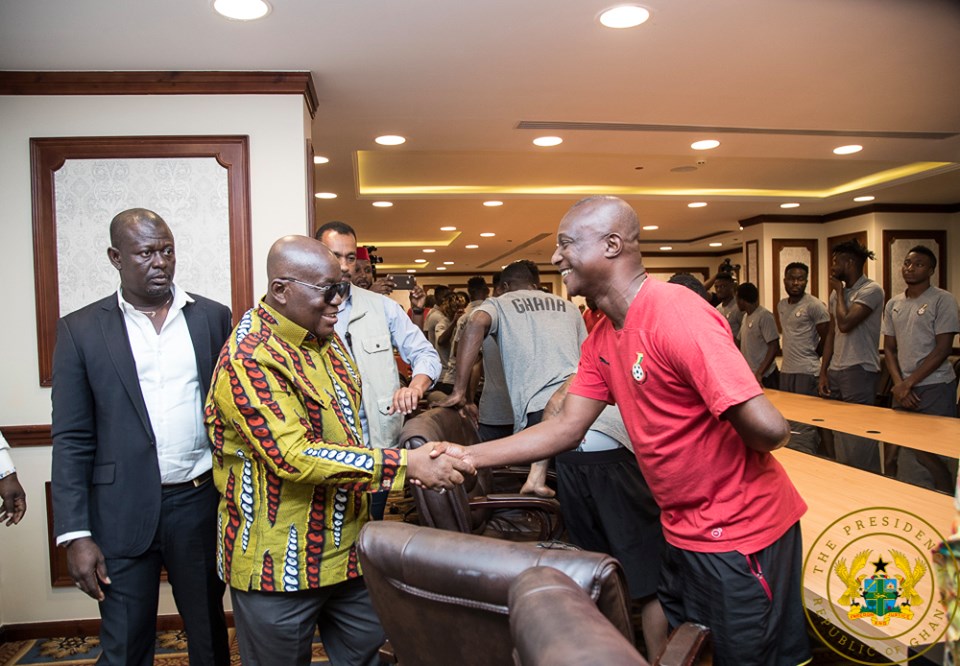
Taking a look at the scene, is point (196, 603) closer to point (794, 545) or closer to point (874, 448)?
point (794, 545)

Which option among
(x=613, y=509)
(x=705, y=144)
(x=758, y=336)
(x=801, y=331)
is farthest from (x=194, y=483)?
(x=758, y=336)

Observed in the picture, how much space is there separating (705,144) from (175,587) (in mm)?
4291

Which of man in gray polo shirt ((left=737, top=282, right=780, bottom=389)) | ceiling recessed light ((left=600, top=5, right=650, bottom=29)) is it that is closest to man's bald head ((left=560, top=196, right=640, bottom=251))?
ceiling recessed light ((left=600, top=5, right=650, bottom=29))

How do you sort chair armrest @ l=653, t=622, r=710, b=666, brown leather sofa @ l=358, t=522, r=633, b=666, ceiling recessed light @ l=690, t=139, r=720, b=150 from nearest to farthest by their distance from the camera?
brown leather sofa @ l=358, t=522, r=633, b=666, chair armrest @ l=653, t=622, r=710, b=666, ceiling recessed light @ l=690, t=139, r=720, b=150

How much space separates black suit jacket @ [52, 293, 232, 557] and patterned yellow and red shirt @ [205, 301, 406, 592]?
0.35 meters

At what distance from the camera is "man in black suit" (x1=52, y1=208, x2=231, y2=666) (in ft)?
6.04

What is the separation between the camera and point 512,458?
6.59 ft

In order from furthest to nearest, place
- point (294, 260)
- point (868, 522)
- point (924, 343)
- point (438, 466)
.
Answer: point (924, 343) < point (868, 522) < point (438, 466) < point (294, 260)

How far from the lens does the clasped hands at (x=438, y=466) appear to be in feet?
5.90

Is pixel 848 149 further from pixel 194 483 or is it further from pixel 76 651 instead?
pixel 76 651

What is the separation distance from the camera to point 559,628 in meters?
0.70

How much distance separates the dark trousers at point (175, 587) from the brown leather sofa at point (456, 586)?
0.96 meters

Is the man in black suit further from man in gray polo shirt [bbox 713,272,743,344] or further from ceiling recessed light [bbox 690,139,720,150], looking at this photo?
man in gray polo shirt [bbox 713,272,743,344]

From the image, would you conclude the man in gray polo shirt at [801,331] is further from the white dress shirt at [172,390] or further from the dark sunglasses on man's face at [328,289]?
the white dress shirt at [172,390]
